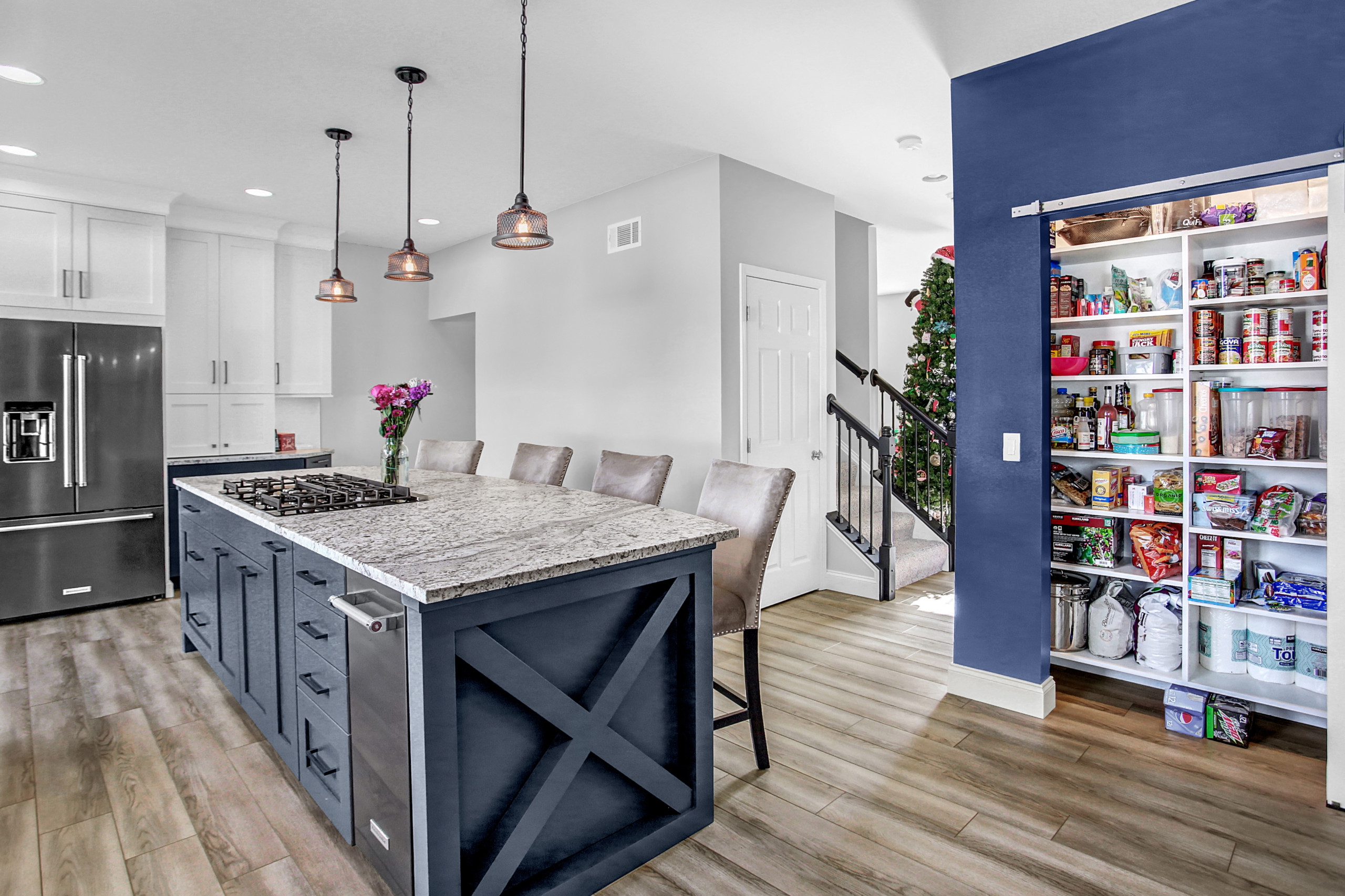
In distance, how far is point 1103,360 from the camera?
3.20m

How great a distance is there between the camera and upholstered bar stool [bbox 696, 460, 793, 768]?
2.32 m

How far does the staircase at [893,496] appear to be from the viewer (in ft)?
15.4

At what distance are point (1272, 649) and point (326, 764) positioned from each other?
337 cm

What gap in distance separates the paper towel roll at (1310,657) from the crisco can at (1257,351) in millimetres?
1007

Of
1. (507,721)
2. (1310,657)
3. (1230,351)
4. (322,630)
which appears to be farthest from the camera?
(1230,351)

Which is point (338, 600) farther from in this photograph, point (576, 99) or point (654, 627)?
point (576, 99)

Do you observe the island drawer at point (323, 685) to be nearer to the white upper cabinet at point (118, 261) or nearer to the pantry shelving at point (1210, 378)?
the pantry shelving at point (1210, 378)

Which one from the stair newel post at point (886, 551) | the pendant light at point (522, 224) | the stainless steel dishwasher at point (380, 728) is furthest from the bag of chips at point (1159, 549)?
the stainless steel dishwasher at point (380, 728)

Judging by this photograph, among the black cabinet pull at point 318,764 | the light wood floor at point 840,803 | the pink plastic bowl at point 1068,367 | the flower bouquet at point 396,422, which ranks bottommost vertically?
the light wood floor at point 840,803

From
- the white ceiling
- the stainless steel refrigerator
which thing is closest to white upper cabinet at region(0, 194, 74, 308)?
the stainless steel refrigerator

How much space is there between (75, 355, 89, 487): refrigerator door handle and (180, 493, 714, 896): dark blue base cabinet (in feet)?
10.3

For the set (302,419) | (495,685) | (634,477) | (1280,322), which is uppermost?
(1280,322)

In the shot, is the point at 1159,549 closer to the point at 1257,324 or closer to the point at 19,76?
the point at 1257,324

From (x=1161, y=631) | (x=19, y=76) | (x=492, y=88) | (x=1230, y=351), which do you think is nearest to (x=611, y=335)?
(x=492, y=88)
